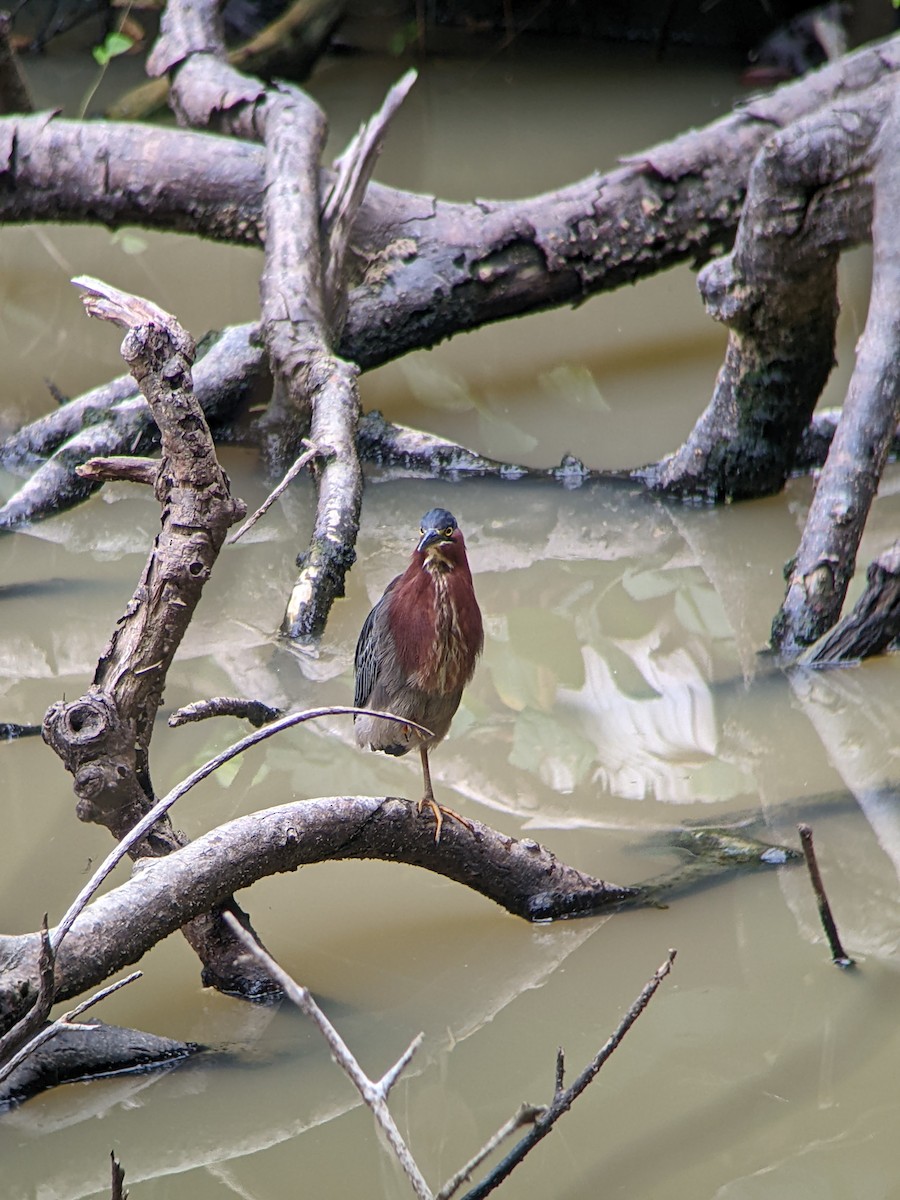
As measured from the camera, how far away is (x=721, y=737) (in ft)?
11.0

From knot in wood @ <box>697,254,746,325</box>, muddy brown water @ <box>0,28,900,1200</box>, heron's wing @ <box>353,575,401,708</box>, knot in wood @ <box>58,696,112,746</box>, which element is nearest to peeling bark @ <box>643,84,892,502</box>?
knot in wood @ <box>697,254,746,325</box>

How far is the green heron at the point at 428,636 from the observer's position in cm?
266

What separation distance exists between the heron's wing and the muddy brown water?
1.36 feet

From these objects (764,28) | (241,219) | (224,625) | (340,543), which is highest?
(764,28)

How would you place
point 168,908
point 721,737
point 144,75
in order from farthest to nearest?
1. point 144,75
2. point 721,737
3. point 168,908

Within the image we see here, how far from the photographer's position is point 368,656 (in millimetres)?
2828

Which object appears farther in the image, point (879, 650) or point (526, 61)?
point (526, 61)

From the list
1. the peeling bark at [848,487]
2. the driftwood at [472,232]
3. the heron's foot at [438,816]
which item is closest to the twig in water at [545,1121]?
the heron's foot at [438,816]

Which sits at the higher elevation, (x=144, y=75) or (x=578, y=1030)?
(x=144, y=75)

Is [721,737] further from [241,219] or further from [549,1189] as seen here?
[241,219]

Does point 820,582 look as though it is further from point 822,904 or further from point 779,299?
point 822,904

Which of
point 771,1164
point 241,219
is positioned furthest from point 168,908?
point 241,219

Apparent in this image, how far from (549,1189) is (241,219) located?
14.0 feet

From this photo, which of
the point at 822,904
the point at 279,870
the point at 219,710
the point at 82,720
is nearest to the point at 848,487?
the point at 822,904
